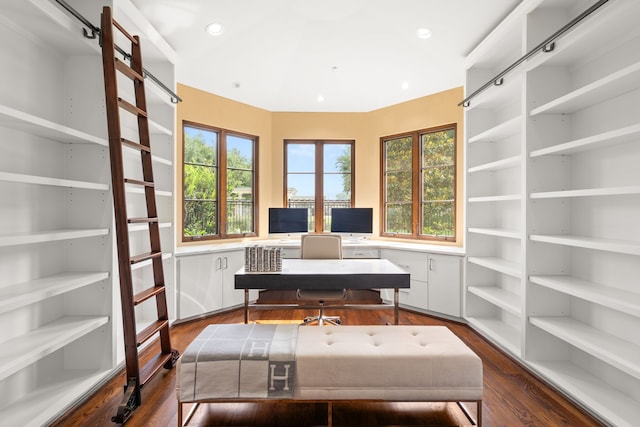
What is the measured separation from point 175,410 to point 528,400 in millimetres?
2333

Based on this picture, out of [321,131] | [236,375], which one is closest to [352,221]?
[321,131]

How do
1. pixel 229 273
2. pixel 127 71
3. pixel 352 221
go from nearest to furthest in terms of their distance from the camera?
1. pixel 127 71
2. pixel 229 273
3. pixel 352 221

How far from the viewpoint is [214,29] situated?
3428mm

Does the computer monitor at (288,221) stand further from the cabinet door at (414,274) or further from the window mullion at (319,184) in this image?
the cabinet door at (414,274)

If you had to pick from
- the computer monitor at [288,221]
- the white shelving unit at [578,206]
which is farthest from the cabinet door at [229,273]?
the white shelving unit at [578,206]

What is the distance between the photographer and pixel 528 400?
7.31 feet

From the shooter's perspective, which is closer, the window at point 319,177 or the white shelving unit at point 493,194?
the white shelving unit at point 493,194

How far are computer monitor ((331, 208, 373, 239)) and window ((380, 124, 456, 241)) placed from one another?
0.43 m

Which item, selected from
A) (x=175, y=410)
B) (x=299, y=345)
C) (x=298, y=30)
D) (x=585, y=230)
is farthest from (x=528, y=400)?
(x=298, y=30)

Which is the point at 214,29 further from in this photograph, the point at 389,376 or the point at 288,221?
the point at 389,376

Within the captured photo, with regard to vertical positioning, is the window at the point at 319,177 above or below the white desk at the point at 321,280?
above

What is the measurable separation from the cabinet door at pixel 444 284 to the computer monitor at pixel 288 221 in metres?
1.83

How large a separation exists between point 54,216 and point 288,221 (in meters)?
2.83

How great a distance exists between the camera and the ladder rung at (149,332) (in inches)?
88.9
